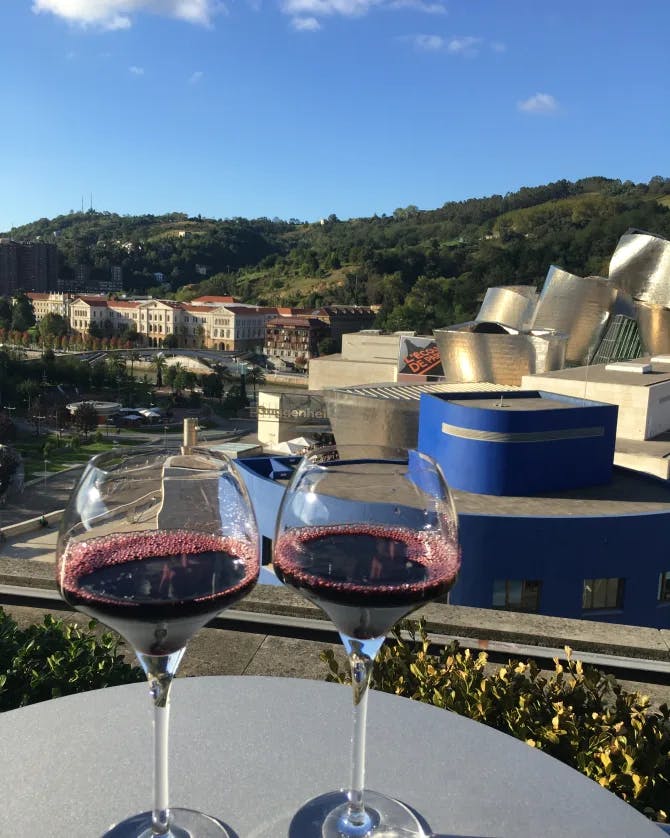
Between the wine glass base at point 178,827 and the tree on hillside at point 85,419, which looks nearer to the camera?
the wine glass base at point 178,827

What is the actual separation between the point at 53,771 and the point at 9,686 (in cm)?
128

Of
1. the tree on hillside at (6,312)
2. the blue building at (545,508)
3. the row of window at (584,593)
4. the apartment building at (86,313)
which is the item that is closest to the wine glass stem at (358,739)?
→ the blue building at (545,508)

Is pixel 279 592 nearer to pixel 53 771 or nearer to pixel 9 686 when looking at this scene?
pixel 9 686

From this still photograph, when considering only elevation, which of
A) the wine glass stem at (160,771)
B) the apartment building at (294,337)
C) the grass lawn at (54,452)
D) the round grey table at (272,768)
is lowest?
the grass lawn at (54,452)

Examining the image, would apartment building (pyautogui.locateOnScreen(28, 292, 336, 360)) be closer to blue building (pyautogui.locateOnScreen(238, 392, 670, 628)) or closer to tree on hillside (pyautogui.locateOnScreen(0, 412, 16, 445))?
tree on hillside (pyautogui.locateOnScreen(0, 412, 16, 445))

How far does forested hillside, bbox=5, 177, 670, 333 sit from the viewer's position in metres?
62.6

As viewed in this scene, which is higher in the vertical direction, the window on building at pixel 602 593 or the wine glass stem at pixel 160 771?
the wine glass stem at pixel 160 771

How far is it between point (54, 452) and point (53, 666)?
32.6 m

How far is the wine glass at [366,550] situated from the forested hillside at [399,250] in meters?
51.1

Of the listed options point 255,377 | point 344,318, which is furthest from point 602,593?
point 344,318

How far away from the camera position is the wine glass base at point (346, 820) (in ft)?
3.31

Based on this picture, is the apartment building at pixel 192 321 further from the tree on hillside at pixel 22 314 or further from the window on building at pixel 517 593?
the window on building at pixel 517 593

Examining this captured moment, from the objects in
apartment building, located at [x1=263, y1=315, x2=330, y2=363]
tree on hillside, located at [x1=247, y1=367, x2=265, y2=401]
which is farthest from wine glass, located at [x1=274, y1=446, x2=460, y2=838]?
apartment building, located at [x1=263, y1=315, x2=330, y2=363]

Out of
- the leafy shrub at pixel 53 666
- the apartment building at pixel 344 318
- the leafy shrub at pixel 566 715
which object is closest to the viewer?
the leafy shrub at pixel 566 715
